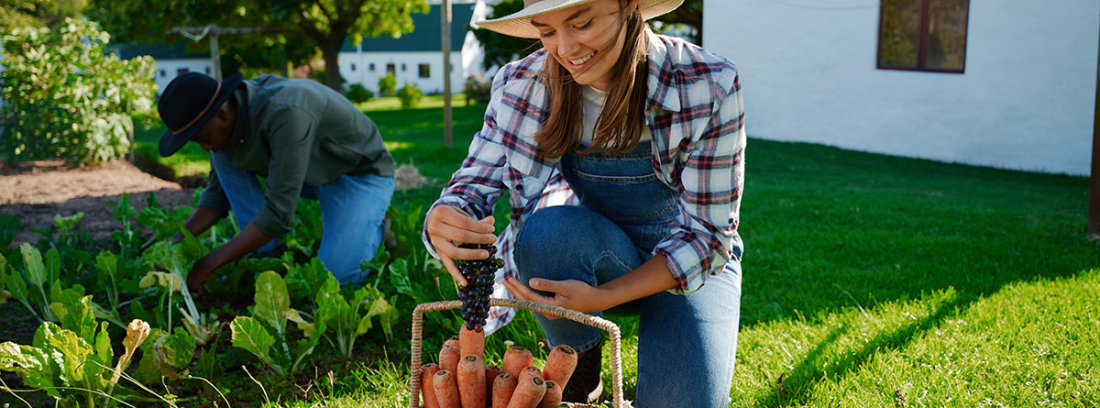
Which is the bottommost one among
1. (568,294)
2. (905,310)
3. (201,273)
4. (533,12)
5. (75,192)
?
(75,192)

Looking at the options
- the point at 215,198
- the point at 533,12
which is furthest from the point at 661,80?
the point at 215,198

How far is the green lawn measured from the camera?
7.95 feet

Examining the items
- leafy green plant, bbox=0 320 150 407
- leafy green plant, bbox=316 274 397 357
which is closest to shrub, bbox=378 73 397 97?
leafy green plant, bbox=316 274 397 357

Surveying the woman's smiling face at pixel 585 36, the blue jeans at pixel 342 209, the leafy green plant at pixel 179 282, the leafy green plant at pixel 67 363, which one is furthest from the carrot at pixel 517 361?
the blue jeans at pixel 342 209

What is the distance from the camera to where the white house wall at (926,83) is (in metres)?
8.37

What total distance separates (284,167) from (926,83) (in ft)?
27.9

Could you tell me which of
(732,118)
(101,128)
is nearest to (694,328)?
(732,118)

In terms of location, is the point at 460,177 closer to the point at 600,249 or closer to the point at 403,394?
the point at 600,249

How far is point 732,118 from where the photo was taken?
1.99m

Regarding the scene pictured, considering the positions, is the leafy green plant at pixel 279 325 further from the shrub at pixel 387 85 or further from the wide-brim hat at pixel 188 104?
the shrub at pixel 387 85

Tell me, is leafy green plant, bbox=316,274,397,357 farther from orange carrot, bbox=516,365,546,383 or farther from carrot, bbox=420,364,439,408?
orange carrot, bbox=516,365,546,383

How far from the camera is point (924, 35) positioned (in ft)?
31.4

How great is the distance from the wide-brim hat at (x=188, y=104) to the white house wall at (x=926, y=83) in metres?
8.41

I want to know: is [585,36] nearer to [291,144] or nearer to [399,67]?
[291,144]
